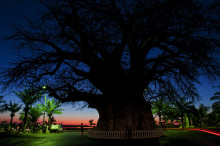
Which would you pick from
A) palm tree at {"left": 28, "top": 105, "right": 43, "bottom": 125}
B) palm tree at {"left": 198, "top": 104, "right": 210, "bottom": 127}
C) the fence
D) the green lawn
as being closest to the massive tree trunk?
the fence

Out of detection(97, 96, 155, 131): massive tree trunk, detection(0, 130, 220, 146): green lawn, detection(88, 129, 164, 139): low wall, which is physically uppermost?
detection(97, 96, 155, 131): massive tree trunk

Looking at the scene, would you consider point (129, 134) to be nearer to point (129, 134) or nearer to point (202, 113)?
point (129, 134)

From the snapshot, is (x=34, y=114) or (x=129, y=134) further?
(x=34, y=114)

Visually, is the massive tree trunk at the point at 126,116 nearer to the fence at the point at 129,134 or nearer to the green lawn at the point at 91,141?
the fence at the point at 129,134

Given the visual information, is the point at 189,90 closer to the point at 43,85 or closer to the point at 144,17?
the point at 144,17

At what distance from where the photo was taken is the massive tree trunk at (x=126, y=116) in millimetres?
10191

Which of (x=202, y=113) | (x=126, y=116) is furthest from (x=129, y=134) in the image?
(x=202, y=113)

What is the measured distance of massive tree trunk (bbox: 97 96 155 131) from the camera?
401 inches

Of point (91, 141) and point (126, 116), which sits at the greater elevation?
point (126, 116)

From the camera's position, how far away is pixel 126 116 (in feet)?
33.8

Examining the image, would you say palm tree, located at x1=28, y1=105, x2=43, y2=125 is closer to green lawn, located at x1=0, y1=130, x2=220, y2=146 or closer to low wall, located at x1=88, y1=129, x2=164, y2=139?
green lawn, located at x1=0, y1=130, x2=220, y2=146

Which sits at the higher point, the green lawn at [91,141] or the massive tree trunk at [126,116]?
the massive tree trunk at [126,116]

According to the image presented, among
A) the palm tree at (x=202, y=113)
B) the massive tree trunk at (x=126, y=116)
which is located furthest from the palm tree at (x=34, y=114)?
the palm tree at (x=202, y=113)

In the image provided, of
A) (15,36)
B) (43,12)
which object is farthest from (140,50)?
(15,36)
